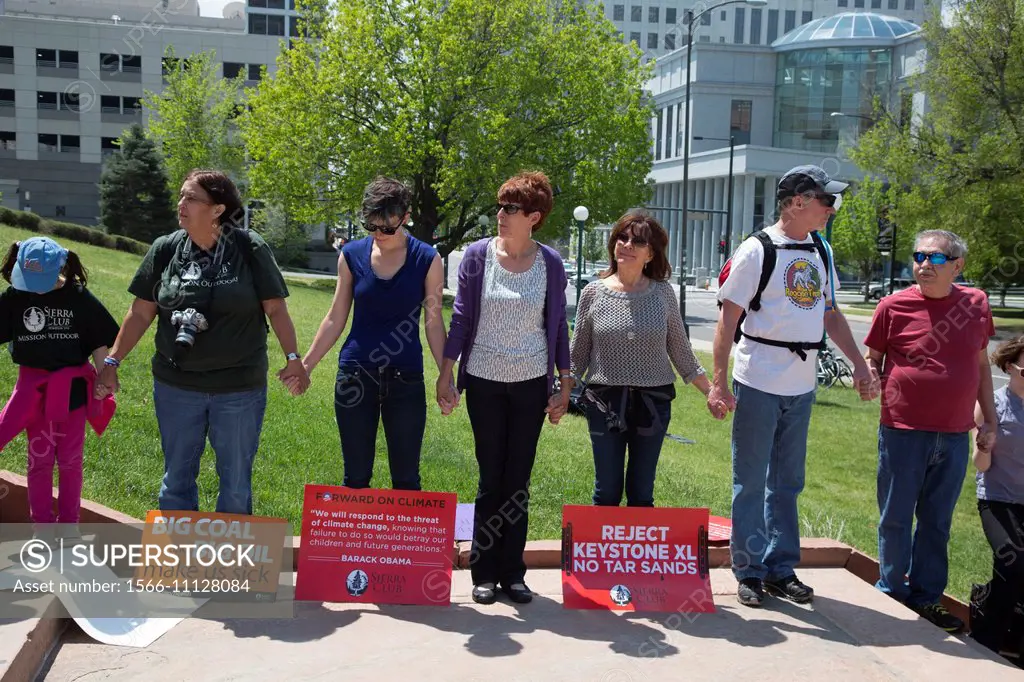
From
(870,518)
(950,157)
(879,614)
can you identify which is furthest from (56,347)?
(950,157)

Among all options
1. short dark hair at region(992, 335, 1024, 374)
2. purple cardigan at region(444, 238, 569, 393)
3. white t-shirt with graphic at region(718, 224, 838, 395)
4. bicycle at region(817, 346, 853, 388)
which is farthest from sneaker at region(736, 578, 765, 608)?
bicycle at region(817, 346, 853, 388)

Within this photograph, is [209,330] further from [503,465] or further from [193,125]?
[193,125]

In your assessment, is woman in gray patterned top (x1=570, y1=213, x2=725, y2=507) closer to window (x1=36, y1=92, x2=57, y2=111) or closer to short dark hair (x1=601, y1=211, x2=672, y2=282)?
short dark hair (x1=601, y1=211, x2=672, y2=282)

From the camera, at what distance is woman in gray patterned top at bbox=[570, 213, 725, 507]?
474 cm

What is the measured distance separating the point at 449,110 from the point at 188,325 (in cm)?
2878

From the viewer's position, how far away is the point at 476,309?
4645 mm

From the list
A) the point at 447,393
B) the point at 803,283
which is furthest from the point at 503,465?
the point at 803,283

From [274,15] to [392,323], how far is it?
308 feet

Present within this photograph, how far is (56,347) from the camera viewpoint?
15.7ft

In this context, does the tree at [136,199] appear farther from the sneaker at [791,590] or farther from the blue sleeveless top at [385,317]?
the sneaker at [791,590]

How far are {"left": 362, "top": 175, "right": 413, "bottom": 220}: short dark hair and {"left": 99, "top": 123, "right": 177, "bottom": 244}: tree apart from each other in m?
48.4

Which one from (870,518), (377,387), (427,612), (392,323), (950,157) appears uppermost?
(950,157)

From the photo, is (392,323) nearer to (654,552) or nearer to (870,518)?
(654,552)


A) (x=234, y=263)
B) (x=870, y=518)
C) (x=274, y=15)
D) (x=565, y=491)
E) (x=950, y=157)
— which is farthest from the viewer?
(x=274, y=15)
